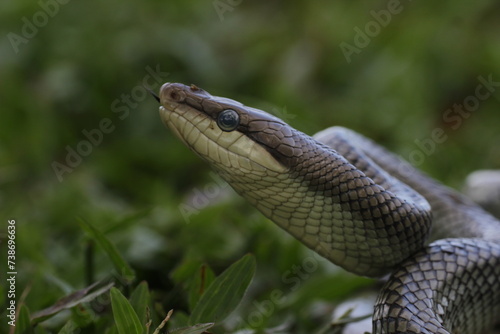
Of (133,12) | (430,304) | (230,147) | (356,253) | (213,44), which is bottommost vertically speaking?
(430,304)

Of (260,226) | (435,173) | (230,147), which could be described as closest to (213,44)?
(435,173)

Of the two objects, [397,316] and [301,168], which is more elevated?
[301,168]

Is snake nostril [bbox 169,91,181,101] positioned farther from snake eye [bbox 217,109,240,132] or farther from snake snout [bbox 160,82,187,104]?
snake eye [bbox 217,109,240,132]

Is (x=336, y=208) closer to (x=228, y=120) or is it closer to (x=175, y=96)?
(x=228, y=120)

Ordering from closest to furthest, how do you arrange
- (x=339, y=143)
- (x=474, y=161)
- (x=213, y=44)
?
1. (x=339, y=143)
2. (x=474, y=161)
3. (x=213, y=44)

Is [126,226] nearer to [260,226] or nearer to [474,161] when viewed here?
[260,226]

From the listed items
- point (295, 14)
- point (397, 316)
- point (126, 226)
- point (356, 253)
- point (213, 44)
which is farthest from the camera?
point (295, 14)

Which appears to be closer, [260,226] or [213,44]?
[260,226]
